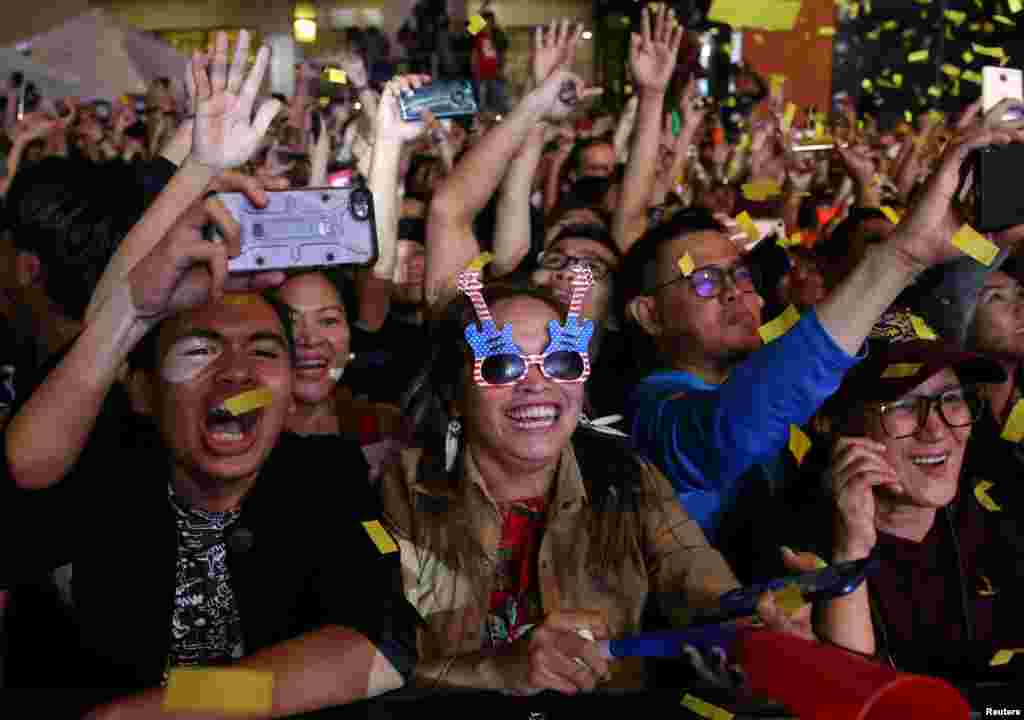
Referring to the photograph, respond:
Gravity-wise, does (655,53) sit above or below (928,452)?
above

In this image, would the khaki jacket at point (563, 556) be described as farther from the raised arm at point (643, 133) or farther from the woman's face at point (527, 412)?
the raised arm at point (643, 133)

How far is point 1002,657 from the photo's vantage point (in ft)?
8.09

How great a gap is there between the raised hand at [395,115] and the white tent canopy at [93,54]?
3.50m

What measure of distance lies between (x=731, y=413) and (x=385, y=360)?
6.10 ft

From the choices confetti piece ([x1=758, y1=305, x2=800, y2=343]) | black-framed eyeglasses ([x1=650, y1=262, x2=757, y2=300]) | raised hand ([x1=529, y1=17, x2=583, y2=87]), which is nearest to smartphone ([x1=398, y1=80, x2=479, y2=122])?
raised hand ([x1=529, y1=17, x2=583, y2=87])

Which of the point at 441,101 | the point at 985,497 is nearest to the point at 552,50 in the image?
the point at 441,101

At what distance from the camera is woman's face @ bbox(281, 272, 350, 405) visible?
3346 mm

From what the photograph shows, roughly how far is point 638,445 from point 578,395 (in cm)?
53

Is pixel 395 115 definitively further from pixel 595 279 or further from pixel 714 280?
pixel 714 280

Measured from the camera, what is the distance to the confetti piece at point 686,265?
3.25 metres

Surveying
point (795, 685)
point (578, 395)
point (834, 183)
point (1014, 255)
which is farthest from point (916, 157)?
point (795, 685)

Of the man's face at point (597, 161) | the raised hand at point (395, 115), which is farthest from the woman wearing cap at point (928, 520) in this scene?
the man's face at point (597, 161)

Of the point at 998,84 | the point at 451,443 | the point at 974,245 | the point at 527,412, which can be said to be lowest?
the point at 451,443

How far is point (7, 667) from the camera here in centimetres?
237
